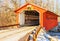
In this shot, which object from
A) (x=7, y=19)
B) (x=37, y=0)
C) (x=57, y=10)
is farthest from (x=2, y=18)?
(x=57, y=10)

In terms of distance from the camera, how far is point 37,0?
39375 millimetres

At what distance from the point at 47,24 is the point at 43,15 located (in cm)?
109

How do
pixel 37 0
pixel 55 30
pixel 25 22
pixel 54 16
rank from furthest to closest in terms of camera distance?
pixel 37 0 → pixel 55 30 → pixel 25 22 → pixel 54 16

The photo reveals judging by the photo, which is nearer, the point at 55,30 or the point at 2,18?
the point at 55,30

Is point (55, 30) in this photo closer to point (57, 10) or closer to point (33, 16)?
point (33, 16)

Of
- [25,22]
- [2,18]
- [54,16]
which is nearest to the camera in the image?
[54,16]

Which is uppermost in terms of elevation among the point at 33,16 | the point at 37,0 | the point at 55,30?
the point at 37,0

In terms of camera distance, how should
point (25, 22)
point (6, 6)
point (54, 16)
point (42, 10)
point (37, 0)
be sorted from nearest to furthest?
point (42, 10)
point (54, 16)
point (25, 22)
point (6, 6)
point (37, 0)

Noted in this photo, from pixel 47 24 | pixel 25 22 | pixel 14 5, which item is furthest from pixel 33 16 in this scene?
pixel 14 5

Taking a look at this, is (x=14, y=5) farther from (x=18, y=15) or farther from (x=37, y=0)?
(x=18, y=15)

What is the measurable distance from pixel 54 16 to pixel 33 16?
2.97 meters

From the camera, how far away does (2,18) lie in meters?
34.2

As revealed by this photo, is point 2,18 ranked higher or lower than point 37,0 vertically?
lower

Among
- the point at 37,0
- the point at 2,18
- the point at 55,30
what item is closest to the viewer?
the point at 55,30
